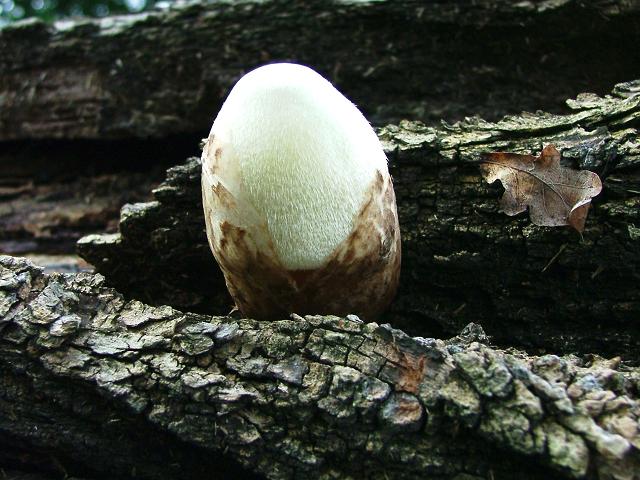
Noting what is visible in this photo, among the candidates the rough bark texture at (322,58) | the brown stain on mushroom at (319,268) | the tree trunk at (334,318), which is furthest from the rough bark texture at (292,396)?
the rough bark texture at (322,58)

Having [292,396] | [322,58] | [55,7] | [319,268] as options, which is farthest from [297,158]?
[55,7]

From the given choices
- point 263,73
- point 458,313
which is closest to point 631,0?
point 458,313

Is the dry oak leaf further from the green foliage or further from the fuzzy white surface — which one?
the green foliage

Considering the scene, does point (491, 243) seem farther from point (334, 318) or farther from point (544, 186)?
point (334, 318)

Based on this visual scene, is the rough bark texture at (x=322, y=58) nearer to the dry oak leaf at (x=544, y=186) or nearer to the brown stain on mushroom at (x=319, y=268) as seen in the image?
the dry oak leaf at (x=544, y=186)

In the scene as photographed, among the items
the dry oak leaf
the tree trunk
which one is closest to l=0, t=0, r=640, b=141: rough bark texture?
the tree trunk

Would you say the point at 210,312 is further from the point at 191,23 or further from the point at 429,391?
the point at 191,23

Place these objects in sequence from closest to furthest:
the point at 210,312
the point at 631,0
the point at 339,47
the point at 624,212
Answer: the point at 624,212 → the point at 210,312 → the point at 631,0 → the point at 339,47
